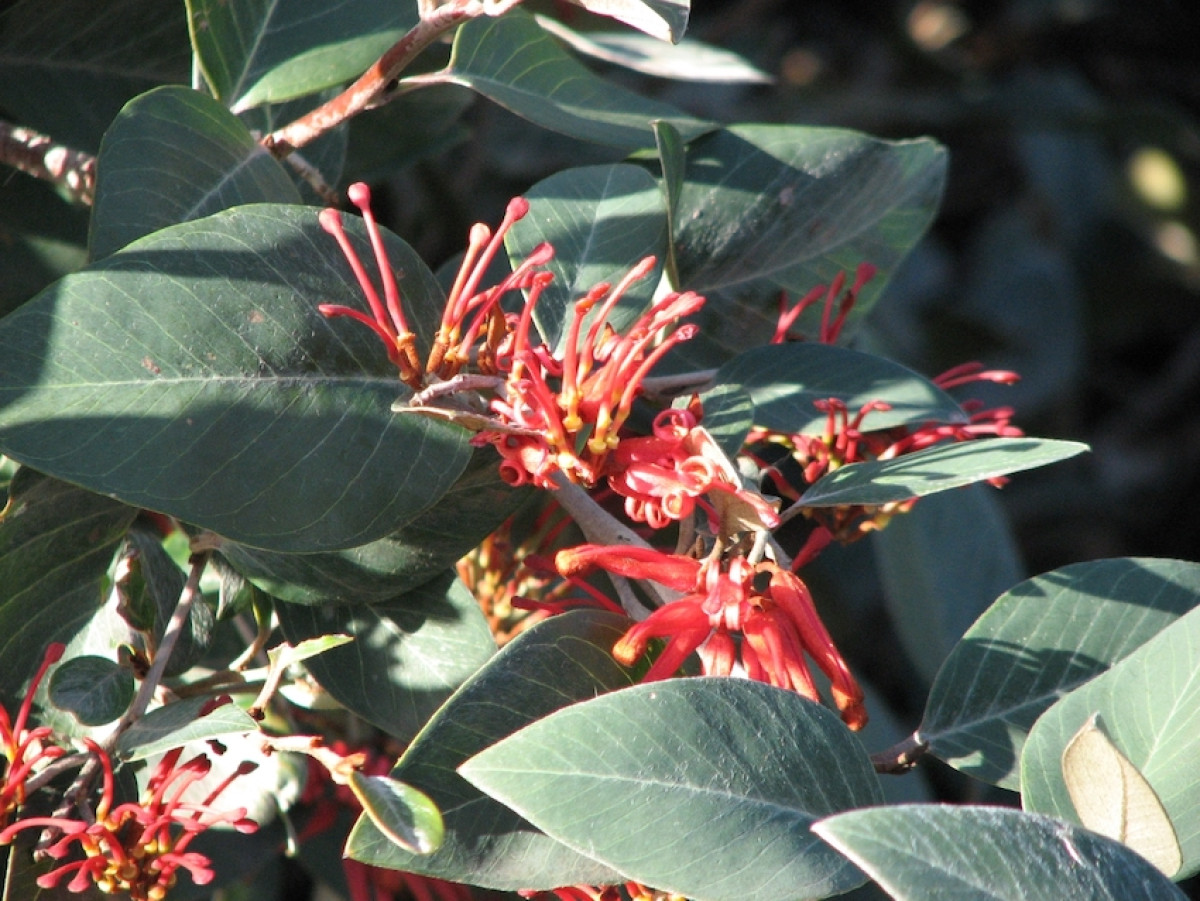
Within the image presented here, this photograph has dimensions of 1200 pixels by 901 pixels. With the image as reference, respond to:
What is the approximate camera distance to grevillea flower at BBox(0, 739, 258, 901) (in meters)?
0.71

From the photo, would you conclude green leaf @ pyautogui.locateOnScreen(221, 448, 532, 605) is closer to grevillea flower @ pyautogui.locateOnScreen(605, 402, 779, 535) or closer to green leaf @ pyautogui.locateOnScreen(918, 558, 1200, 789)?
grevillea flower @ pyautogui.locateOnScreen(605, 402, 779, 535)

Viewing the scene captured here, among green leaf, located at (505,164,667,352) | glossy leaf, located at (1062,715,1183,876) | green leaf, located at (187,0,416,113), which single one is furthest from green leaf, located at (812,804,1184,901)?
green leaf, located at (187,0,416,113)

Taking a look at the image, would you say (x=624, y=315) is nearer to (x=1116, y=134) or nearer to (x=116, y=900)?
(x=116, y=900)

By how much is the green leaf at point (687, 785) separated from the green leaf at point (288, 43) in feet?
1.72

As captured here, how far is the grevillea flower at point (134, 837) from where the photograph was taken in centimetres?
71

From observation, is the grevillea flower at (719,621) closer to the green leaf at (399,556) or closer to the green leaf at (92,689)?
the green leaf at (399,556)

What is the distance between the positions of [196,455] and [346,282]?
14 centimetres

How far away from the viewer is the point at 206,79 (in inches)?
33.5

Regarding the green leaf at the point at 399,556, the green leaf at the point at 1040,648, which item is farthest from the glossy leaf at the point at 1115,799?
the green leaf at the point at 399,556

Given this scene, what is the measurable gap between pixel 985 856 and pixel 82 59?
904 millimetres

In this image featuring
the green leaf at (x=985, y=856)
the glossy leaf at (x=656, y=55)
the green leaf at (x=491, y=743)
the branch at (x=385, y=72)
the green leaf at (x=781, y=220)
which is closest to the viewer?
the green leaf at (x=985, y=856)

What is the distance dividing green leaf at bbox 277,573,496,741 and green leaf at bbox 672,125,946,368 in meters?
0.32

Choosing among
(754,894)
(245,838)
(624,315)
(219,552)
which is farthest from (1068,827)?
(245,838)

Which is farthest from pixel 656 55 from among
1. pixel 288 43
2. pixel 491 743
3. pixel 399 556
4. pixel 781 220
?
pixel 491 743
